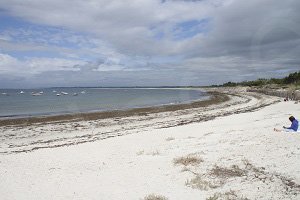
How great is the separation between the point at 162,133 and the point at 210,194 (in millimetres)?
10439

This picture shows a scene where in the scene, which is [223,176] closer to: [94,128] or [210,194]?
[210,194]

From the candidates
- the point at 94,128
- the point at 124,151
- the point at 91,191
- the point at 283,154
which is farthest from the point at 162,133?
the point at 91,191

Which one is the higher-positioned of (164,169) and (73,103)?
(73,103)

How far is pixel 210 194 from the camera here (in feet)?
25.0

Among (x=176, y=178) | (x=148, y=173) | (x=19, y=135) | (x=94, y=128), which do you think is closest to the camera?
(x=176, y=178)

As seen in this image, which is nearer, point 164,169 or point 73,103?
point 164,169

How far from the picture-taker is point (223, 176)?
874 cm

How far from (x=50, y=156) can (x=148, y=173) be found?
18.1 ft

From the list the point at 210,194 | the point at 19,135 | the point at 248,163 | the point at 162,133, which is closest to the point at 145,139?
the point at 162,133

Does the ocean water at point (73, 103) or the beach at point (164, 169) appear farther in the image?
the ocean water at point (73, 103)

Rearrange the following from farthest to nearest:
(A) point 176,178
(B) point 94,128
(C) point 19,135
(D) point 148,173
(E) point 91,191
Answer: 1. (B) point 94,128
2. (C) point 19,135
3. (D) point 148,173
4. (A) point 176,178
5. (E) point 91,191

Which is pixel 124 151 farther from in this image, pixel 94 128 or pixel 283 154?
pixel 94 128

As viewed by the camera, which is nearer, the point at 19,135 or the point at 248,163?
the point at 248,163

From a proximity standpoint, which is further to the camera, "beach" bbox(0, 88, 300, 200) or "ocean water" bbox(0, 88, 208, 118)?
"ocean water" bbox(0, 88, 208, 118)
